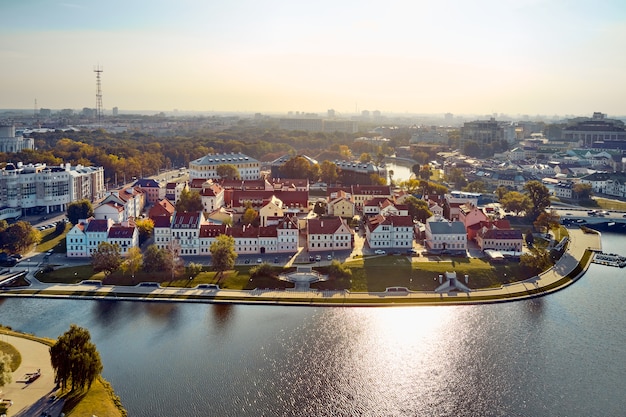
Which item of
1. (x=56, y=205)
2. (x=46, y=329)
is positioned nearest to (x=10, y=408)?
(x=46, y=329)

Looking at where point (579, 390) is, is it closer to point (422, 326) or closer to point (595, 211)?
point (422, 326)

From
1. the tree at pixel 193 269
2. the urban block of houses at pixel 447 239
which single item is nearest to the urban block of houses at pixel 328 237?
the urban block of houses at pixel 447 239

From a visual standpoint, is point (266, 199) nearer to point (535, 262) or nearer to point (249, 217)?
point (249, 217)

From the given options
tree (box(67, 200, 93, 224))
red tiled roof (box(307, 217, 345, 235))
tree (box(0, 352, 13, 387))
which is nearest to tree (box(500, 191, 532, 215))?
red tiled roof (box(307, 217, 345, 235))

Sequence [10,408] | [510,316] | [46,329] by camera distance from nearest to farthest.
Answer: [10,408], [46,329], [510,316]

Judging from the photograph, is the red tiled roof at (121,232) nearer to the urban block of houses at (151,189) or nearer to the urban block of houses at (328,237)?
the urban block of houses at (328,237)

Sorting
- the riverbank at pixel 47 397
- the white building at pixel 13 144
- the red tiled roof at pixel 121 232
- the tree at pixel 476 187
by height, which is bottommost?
the riverbank at pixel 47 397
